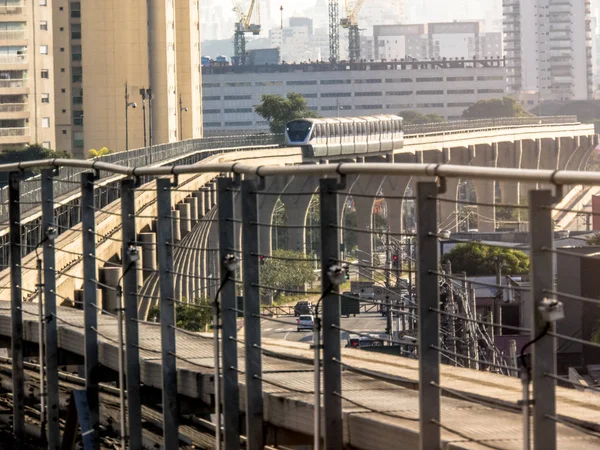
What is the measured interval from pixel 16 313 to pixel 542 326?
520cm

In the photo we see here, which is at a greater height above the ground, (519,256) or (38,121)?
(38,121)

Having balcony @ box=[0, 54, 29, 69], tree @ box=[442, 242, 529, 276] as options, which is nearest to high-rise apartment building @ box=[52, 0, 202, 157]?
balcony @ box=[0, 54, 29, 69]

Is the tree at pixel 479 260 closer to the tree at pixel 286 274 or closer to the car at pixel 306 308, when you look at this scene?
the tree at pixel 286 274

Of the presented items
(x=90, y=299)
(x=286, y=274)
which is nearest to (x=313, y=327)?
(x=90, y=299)

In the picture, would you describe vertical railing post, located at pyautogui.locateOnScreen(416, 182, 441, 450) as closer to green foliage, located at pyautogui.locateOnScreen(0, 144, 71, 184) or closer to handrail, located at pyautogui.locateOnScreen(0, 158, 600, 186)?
handrail, located at pyautogui.locateOnScreen(0, 158, 600, 186)

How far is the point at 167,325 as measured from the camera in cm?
643

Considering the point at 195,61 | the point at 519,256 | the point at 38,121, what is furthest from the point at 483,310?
the point at 195,61

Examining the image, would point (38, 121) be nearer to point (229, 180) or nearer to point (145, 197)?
point (145, 197)

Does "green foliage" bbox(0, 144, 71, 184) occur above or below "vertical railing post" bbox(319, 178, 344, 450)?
below

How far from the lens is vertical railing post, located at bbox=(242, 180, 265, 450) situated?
18.7 ft

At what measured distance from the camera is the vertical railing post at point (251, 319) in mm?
5691

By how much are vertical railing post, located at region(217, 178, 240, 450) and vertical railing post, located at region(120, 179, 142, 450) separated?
3.13ft

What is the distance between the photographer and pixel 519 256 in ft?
200

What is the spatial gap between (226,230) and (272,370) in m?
0.78
